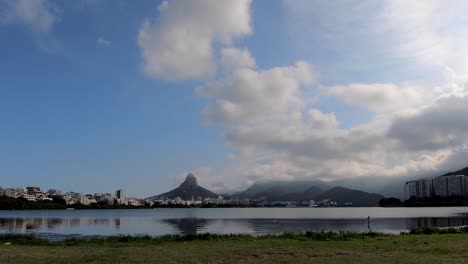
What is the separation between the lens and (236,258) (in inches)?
854

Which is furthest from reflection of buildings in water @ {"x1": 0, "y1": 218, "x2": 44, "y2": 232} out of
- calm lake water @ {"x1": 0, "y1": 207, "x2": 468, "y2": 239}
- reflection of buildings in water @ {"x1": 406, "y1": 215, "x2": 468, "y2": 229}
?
reflection of buildings in water @ {"x1": 406, "y1": 215, "x2": 468, "y2": 229}

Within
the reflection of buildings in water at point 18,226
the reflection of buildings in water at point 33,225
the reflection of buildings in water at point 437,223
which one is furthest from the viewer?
the reflection of buildings in water at point 33,225

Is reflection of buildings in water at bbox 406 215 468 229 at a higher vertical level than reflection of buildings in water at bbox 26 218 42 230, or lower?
higher

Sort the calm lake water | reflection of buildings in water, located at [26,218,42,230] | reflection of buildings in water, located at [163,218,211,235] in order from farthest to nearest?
1. reflection of buildings in water, located at [26,218,42,230]
2. reflection of buildings in water, located at [163,218,211,235]
3. the calm lake water

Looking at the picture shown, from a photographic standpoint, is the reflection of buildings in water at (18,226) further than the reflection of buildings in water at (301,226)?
Yes

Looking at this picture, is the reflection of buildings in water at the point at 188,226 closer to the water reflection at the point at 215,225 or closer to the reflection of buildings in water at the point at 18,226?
the water reflection at the point at 215,225

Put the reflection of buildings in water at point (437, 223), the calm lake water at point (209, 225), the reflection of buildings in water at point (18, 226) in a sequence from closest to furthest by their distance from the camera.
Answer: the calm lake water at point (209, 225), the reflection of buildings in water at point (18, 226), the reflection of buildings in water at point (437, 223)

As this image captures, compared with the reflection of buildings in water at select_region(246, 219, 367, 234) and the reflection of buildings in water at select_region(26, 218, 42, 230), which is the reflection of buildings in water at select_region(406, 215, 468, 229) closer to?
the reflection of buildings in water at select_region(246, 219, 367, 234)

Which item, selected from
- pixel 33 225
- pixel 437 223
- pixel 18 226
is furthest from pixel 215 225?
pixel 437 223

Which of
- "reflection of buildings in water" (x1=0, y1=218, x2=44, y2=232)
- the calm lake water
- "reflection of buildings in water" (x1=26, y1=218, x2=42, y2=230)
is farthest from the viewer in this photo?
"reflection of buildings in water" (x1=26, y1=218, x2=42, y2=230)

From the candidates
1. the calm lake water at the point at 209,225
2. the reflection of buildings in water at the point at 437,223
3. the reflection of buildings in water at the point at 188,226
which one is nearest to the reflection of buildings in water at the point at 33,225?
the calm lake water at the point at 209,225

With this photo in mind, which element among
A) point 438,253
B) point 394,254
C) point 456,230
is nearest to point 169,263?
point 394,254

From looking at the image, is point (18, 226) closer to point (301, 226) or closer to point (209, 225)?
point (209, 225)

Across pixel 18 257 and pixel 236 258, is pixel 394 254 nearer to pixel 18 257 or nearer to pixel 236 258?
pixel 236 258
